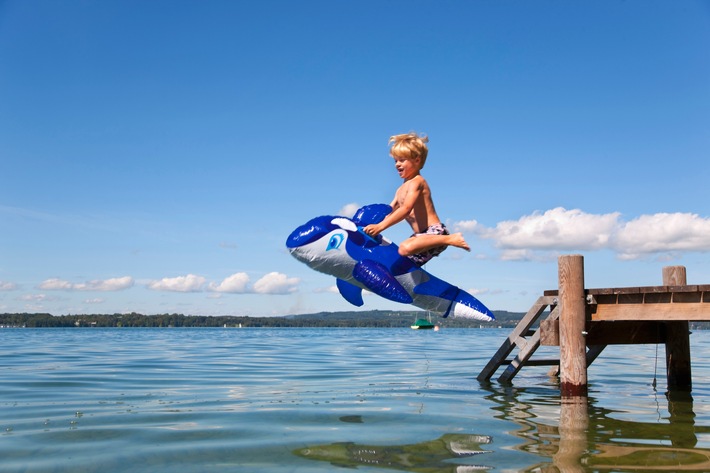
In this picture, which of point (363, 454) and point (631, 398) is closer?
point (363, 454)

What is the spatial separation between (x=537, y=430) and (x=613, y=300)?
3435mm

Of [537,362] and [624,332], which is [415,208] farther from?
[537,362]

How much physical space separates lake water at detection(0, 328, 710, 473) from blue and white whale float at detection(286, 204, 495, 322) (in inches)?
69.2

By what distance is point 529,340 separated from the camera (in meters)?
13.6

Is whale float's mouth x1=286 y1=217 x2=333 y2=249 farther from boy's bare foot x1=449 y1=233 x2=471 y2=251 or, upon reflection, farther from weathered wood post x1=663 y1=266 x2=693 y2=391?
weathered wood post x1=663 y1=266 x2=693 y2=391

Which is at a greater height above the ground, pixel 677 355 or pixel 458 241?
pixel 458 241

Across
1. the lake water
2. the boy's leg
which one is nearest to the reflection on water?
the lake water

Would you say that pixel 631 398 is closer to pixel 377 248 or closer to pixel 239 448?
pixel 377 248

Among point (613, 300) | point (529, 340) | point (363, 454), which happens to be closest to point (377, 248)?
point (363, 454)

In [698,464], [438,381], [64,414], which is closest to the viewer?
[698,464]

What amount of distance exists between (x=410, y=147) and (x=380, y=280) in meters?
1.63

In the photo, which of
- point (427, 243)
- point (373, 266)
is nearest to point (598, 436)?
point (427, 243)

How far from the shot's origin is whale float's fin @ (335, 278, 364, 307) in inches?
345

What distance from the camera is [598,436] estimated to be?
30.0ft
